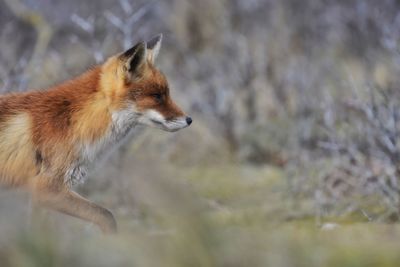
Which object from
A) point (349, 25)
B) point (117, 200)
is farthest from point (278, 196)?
point (349, 25)

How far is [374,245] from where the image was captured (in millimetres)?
2625

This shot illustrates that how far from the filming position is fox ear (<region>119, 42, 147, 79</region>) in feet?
18.9

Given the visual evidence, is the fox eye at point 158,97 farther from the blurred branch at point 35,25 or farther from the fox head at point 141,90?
the blurred branch at point 35,25

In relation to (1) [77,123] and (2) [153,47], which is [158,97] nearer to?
(2) [153,47]

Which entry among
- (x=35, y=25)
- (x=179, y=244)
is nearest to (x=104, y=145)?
(x=179, y=244)

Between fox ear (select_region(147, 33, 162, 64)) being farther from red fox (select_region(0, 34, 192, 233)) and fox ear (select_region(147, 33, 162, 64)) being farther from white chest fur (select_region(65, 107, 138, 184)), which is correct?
white chest fur (select_region(65, 107, 138, 184))

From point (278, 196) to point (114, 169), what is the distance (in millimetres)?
1816

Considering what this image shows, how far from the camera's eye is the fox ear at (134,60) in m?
5.75

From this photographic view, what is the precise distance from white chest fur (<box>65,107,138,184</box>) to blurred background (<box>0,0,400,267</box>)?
310 mm

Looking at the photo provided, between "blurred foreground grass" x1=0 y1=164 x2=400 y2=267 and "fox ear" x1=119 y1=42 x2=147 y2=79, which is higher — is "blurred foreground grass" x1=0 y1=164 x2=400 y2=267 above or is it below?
below

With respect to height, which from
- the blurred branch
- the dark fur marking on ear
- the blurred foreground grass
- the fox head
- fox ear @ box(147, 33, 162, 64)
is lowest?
the blurred foreground grass

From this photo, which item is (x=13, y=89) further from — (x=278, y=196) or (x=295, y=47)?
(x=295, y=47)

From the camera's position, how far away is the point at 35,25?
11.4 metres

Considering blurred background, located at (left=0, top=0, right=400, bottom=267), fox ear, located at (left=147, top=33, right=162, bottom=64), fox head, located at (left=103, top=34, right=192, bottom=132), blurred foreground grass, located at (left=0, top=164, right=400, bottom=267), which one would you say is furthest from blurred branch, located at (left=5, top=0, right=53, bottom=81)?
blurred foreground grass, located at (left=0, top=164, right=400, bottom=267)
